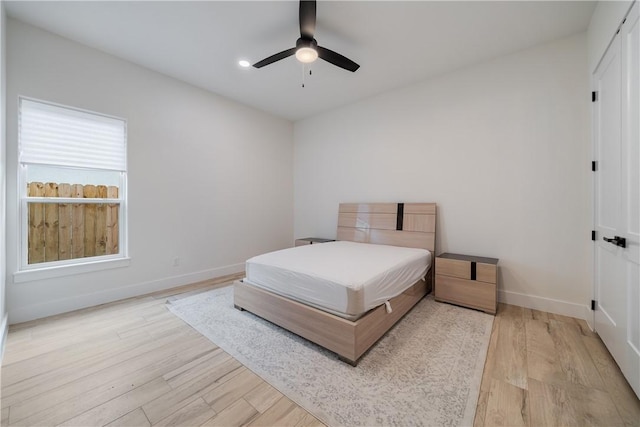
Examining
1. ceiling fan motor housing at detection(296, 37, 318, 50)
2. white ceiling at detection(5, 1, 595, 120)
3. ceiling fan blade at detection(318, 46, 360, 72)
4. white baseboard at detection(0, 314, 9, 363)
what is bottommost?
white baseboard at detection(0, 314, 9, 363)

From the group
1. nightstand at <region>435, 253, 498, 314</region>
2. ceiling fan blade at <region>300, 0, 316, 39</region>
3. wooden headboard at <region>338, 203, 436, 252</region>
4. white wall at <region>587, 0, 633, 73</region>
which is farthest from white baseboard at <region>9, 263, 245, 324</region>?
white wall at <region>587, 0, 633, 73</region>

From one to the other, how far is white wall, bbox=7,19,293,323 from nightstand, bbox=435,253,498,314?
10.1ft

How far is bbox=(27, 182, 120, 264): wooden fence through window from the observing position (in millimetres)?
2609

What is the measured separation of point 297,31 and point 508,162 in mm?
2757

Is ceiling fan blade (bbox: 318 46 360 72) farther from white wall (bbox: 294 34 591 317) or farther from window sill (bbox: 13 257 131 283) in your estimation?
window sill (bbox: 13 257 131 283)

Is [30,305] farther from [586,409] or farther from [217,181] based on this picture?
[586,409]

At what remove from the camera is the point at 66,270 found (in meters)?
2.69

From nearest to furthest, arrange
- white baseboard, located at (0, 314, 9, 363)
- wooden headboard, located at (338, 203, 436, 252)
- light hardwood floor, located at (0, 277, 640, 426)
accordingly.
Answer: light hardwood floor, located at (0, 277, 640, 426) → white baseboard, located at (0, 314, 9, 363) → wooden headboard, located at (338, 203, 436, 252)

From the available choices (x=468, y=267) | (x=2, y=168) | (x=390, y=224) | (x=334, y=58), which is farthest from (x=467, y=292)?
(x=2, y=168)

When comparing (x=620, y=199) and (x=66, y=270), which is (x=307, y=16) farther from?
(x=66, y=270)

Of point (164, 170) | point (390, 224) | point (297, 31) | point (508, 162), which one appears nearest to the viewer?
point (297, 31)

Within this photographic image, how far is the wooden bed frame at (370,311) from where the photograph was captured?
1.85 m

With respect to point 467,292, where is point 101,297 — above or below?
below

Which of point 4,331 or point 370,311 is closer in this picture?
point 370,311
